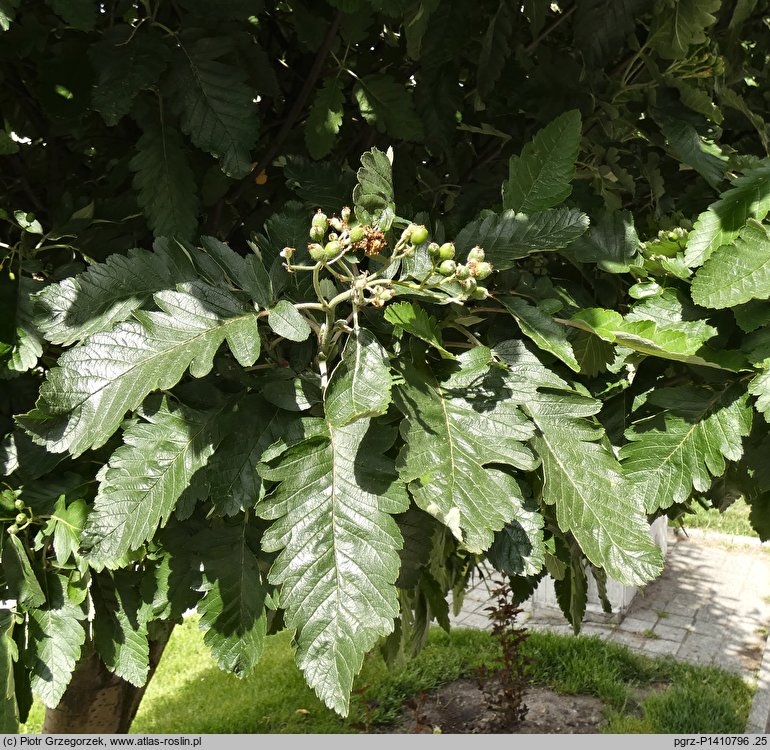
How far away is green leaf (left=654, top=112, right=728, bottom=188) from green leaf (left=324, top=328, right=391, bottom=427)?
770 millimetres

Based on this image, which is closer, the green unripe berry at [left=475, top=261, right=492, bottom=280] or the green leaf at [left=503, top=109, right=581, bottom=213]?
the green unripe berry at [left=475, top=261, right=492, bottom=280]

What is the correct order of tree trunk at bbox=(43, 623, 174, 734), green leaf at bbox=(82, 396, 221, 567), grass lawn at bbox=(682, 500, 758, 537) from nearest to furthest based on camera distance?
green leaf at bbox=(82, 396, 221, 567) → tree trunk at bbox=(43, 623, 174, 734) → grass lawn at bbox=(682, 500, 758, 537)

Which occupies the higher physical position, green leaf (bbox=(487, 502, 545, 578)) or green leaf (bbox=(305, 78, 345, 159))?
green leaf (bbox=(305, 78, 345, 159))

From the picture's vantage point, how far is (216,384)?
1.18m

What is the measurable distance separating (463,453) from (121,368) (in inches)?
16.3

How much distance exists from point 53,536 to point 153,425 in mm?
334

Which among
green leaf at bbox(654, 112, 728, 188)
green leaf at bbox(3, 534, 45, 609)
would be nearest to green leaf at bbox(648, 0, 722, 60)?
green leaf at bbox(654, 112, 728, 188)

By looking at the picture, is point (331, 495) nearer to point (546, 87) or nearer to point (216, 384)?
point (216, 384)

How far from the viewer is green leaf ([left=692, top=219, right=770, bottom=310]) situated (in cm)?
109

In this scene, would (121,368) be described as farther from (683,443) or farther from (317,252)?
(683,443)

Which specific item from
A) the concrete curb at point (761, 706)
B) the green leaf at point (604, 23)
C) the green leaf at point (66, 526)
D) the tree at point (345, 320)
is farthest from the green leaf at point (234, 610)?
the concrete curb at point (761, 706)

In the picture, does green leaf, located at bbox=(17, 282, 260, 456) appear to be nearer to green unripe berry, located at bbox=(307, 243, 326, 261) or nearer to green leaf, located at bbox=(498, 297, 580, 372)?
green unripe berry, located at bbox=(307, 243, 326, 261)

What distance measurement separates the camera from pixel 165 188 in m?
1.28
